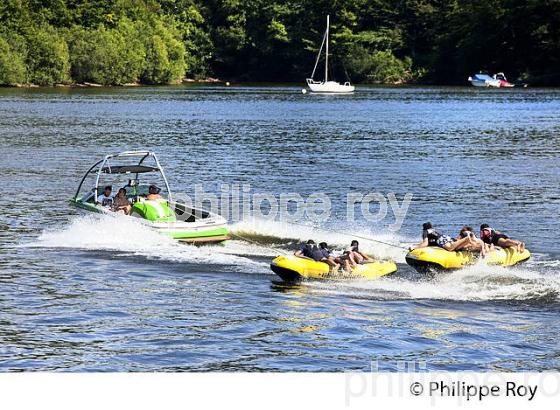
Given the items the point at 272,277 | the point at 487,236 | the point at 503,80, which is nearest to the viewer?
the point at 272,277

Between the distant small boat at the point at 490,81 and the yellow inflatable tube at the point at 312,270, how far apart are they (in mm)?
152261

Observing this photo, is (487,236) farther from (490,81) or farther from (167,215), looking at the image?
(490,81)

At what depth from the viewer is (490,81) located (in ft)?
589

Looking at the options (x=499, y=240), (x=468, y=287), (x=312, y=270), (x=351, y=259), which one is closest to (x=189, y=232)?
(x=312, y=270)

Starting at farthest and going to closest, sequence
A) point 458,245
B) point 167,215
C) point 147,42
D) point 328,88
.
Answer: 1. point 147,42
2. point 328,88
3. point 167,215
4. point 458,245

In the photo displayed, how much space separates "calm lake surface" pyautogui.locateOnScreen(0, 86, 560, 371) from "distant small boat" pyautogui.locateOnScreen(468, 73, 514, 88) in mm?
102713

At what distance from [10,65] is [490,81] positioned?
77.7 meters

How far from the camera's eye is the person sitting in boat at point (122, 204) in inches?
1480

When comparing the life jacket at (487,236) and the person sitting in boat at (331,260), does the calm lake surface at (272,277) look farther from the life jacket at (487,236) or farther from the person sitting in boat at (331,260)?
the life jacket at (487,236)

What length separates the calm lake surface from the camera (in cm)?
2450

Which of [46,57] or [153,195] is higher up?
[46,57]

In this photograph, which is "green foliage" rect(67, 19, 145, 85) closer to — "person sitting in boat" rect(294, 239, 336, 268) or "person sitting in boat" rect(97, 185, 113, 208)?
"person sitting in boat" rect(97, 185, 113, 208)

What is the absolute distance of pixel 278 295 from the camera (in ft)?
98.8
